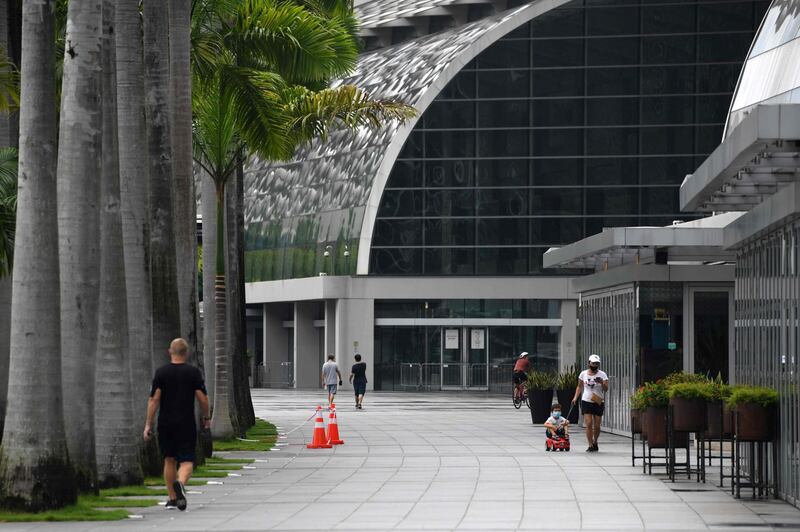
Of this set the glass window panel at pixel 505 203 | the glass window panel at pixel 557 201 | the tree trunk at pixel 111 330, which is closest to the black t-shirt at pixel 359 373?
the glass window panel at pixel 505 203

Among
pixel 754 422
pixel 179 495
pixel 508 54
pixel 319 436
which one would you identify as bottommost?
pixel 319 436

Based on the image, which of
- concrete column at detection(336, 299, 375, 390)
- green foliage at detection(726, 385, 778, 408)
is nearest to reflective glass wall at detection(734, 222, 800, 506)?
green foliage at detection(726, 385, 778, 408)

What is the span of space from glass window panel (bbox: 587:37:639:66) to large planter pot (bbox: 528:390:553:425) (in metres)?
30.8

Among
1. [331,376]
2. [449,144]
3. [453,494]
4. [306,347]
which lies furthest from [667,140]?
[453,494]

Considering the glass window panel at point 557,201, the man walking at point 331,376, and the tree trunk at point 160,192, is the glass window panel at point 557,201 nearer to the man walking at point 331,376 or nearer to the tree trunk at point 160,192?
the man walking at point 331,376

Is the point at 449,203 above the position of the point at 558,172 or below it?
below

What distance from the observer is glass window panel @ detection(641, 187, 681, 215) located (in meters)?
66.0

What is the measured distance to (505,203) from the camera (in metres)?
67.4

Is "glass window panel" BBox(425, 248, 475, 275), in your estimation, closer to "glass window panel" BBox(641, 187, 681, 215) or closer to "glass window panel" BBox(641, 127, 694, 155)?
"glass window panel" BBox(641, 187, 681, 215)

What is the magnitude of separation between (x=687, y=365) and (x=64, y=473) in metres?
18.4

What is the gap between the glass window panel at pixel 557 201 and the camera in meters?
66.9

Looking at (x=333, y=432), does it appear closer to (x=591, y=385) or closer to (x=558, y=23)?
(x=591, y=385)

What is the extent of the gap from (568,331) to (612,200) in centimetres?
570

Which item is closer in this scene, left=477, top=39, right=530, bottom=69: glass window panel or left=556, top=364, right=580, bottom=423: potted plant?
left=556, top=364, right=580, bottom=423: potted plant
